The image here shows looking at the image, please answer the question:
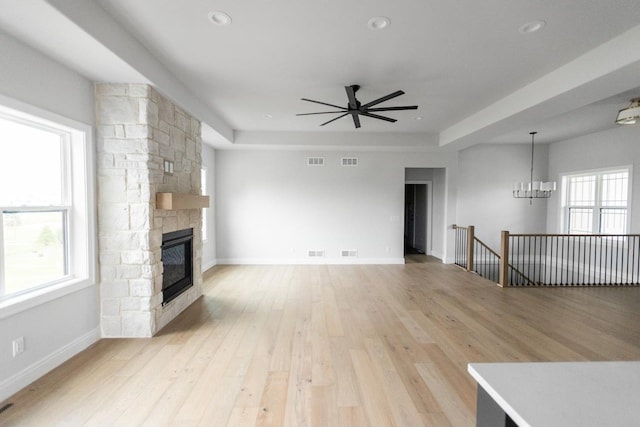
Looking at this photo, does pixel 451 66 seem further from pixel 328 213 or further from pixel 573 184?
pixel 573 184

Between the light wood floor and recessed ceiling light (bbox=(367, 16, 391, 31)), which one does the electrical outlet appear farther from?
recessed ceiling light (bbox=(367, 16, 391, 31))

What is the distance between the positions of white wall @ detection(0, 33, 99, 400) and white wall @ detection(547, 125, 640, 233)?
8.84 metres

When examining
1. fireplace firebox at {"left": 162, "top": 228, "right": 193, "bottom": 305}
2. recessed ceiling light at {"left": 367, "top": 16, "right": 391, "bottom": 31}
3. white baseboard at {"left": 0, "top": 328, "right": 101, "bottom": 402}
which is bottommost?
white baseboard at {"left": 0, "top": 328, "right": 101, "bottom": 402}

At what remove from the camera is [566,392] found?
2.64ft

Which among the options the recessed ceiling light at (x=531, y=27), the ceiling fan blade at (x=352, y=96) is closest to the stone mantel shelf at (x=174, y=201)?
the ceiling fan blade at (x=352, y=96)

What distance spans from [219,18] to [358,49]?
4.42 feet

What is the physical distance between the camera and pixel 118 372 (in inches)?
97.1

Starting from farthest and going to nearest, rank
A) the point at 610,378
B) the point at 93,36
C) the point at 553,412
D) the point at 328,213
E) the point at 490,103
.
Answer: the point at 328,213, the point at 490,103, the point at 93,36, the point at 610,378, the point at 553,412

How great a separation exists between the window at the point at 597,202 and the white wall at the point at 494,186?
1.66 ft

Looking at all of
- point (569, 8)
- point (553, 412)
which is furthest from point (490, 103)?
point (553, 412)

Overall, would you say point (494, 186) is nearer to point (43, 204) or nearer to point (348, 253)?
point (348, 253)

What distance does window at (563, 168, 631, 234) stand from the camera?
5742mm

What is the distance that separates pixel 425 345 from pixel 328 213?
→ 13.8ft

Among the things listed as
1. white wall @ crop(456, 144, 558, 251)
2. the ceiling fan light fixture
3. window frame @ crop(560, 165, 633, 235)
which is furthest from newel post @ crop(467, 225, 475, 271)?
the ceiling fan light fixture
